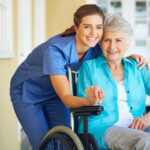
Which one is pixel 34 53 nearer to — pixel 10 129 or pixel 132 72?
pixel 132 72

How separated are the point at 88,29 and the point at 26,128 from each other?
76cm

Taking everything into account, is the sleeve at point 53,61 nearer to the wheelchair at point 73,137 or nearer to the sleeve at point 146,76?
the wheelchair at point 73,137

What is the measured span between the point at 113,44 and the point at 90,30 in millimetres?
180

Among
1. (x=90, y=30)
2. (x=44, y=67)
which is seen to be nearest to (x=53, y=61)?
(x=44, y=67)

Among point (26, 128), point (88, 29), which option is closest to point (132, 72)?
point (88, 29)

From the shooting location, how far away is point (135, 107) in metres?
2.06

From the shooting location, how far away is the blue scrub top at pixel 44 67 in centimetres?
190

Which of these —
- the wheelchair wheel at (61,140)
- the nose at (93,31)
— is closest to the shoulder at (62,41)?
the nose at (93,31)

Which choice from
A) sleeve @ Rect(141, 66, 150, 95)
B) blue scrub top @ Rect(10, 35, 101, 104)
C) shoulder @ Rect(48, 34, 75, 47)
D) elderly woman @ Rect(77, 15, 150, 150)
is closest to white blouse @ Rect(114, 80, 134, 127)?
elderly woman @ Rect(77, 15, 150, 150)

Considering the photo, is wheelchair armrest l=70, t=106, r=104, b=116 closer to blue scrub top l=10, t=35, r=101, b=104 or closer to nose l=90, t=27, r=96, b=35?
blue scrub top l=10, t=35, r=101, b=104

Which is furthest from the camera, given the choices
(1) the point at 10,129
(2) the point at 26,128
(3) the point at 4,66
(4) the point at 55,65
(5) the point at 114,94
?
(1) the point at 10,129

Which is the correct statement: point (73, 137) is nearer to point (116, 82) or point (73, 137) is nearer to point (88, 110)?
point (88, 110)

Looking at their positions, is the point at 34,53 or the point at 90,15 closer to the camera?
the point at 90,15

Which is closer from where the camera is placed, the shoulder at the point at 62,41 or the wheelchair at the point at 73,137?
the wheelchair at the point at 73,137
